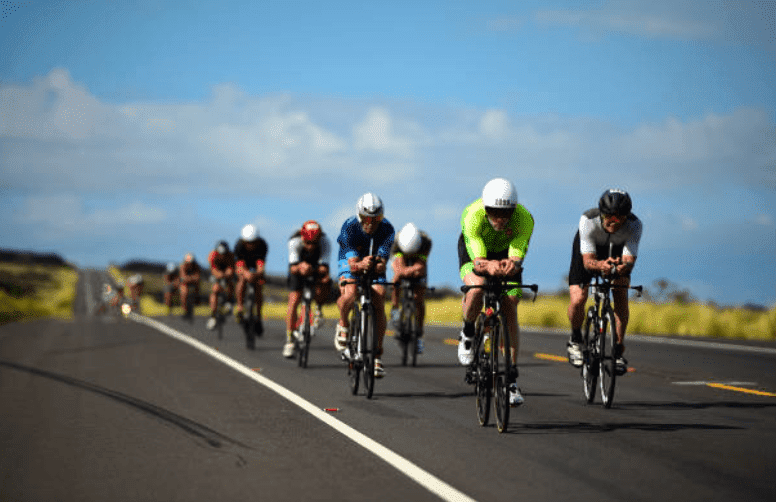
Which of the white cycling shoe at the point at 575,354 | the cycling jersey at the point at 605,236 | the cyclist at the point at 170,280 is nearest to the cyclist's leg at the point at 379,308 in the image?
the white cycling shoe at the point at 575,354

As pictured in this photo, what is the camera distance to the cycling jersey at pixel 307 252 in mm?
16656

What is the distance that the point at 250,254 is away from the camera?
20.3 meters

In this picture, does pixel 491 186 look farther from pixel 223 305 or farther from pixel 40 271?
pixel 40 271

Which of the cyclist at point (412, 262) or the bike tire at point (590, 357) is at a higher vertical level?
the cyclist at point (412, 262)

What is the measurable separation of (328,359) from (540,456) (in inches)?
411

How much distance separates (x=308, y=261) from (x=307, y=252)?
0.46ft

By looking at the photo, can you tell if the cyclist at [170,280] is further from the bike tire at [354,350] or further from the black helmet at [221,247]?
the bike tire at [354,350]

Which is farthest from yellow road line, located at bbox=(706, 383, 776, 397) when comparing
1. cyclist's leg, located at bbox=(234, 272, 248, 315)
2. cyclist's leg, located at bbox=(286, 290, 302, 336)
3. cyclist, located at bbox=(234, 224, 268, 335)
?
cyclist's leg, located at bbox=(234, 272, 248, 315)

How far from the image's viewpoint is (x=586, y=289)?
12055 mm

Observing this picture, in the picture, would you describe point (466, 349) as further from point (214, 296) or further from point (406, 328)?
point (214, 296)

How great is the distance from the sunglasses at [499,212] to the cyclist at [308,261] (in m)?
6.66

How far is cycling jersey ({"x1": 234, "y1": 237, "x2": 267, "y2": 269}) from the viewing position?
20281 millimetres

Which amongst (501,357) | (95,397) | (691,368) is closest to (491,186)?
(501,357)

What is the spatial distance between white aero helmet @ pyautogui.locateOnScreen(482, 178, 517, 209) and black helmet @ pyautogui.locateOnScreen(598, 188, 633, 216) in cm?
165
